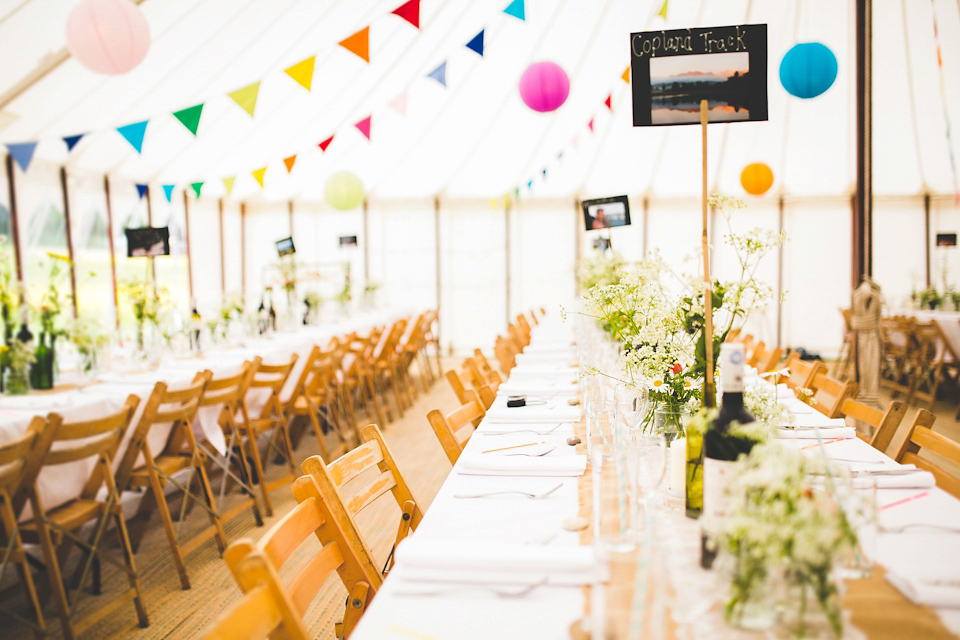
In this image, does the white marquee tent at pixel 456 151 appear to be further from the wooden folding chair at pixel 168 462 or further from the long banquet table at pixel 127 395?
the wooden folding chair at pixel 168 462

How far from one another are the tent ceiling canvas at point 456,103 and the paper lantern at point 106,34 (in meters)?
1.42

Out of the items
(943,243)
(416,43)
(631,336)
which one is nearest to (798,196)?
(943,243)

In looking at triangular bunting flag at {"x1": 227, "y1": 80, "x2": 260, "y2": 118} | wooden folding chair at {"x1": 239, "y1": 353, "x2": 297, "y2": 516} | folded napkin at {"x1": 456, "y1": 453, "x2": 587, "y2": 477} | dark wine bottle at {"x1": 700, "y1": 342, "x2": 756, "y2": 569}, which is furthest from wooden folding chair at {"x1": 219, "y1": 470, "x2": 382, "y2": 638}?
triangular bunting flag at {"x1": 227, "y1": 80, "x2": 260, "y2": 118}

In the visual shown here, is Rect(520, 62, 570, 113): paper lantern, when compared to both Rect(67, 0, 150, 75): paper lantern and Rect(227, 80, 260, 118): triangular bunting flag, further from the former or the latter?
Rect(67, 0, 150, 75): paper lantern

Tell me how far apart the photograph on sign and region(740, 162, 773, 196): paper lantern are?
120 inches

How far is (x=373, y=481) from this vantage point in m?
1.92

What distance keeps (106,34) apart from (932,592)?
157 inches

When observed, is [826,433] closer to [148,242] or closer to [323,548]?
[323,548]

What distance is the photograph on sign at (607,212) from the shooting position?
4.98m

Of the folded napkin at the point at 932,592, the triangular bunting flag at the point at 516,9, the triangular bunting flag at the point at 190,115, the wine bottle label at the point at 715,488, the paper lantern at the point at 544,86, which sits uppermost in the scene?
the triangular bunting flag at the point at 516,9

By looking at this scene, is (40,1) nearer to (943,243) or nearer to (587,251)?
(587,251)

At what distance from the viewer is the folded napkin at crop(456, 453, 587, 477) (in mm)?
1758

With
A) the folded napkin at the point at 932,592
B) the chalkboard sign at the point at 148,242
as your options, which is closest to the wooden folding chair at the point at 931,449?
the folded napkin at the point at 932,592

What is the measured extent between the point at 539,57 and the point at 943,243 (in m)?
6.11
